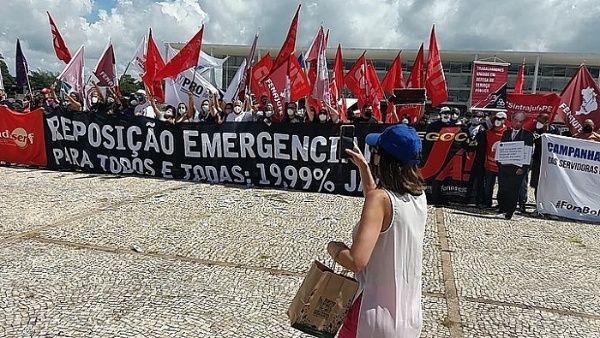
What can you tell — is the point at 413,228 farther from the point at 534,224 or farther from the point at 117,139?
the point at 117,139

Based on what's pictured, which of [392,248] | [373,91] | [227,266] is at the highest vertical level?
[373,91]

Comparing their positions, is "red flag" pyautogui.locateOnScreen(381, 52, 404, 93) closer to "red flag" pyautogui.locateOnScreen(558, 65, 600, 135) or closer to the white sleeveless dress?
"red flag" pyautogui.locateOnScreen(558, 65, 600, 135)

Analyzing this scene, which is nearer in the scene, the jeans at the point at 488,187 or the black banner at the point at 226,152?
the jeans at the point at 488,187

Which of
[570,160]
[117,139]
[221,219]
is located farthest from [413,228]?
[117,139]

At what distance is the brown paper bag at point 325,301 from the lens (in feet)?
7.22

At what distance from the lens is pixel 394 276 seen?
7.11 feet

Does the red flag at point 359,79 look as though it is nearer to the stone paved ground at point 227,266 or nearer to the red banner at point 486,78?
the stone paved ground at point 227,266

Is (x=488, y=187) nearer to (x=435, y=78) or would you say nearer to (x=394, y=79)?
(x=435, y=78)

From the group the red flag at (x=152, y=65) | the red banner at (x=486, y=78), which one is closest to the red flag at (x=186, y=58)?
the red flag at (x=152, y=65)

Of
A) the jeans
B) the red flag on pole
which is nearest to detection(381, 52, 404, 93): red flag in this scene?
the red flag on pole

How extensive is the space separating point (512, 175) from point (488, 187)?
740 mm

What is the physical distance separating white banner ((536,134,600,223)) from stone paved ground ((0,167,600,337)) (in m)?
0.47

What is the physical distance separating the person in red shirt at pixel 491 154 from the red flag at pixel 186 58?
657 centimetres

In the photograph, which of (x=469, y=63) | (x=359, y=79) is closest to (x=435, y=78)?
(x=359, y=79)
